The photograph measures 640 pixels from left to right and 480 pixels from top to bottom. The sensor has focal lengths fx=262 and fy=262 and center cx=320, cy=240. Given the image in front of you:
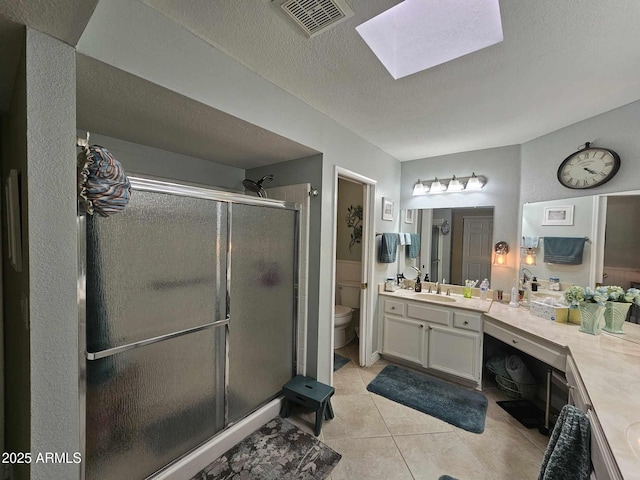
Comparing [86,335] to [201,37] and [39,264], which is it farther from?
[201,37]

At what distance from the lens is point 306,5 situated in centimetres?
109

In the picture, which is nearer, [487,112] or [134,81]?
[134,81]

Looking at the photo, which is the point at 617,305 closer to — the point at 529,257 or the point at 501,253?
the point at 529,257

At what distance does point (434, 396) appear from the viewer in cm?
236

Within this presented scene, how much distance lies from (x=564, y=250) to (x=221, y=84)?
2.91 meters

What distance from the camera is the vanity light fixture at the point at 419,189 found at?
10.4 ft

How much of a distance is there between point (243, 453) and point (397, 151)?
3.05 metres

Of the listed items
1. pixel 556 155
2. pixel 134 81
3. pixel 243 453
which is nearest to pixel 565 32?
pixel 556 155

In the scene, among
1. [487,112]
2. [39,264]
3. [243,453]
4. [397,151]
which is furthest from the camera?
[397,151]

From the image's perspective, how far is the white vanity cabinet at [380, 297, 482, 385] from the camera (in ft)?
8.03

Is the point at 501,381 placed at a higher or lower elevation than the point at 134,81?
lower

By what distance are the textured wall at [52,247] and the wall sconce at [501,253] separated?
10.8 ft

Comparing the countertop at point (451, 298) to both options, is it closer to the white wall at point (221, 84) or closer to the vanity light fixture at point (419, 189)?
the white wall at point (221, 84)

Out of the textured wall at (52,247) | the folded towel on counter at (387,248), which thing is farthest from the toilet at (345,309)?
the textured wall at (52,247)
